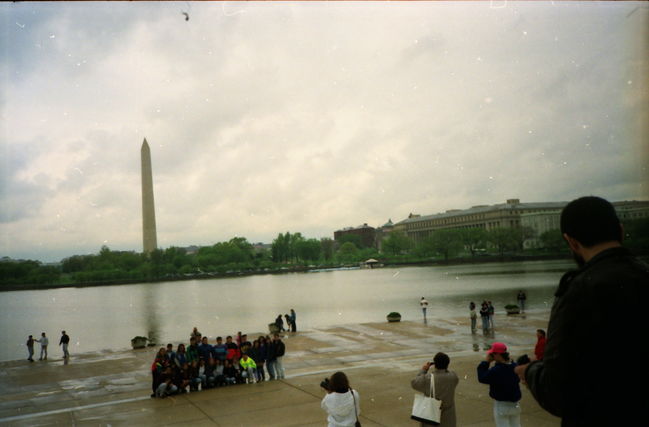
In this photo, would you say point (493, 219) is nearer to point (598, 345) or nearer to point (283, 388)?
point (283, 388)

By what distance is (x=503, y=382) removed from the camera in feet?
18.6

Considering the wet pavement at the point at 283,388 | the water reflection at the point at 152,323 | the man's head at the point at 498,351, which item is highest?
the man's head at the point at 498,351

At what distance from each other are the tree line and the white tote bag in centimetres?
9614

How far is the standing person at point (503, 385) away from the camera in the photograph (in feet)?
17.9

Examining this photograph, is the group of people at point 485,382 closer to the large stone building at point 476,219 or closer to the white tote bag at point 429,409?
the white tote bag at point 429,409

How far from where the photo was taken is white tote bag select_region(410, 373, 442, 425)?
17.7ft

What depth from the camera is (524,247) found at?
113125 millimetres

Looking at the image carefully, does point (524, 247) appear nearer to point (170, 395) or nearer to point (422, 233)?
point (422, 233)

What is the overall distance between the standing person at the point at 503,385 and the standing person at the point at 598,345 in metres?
3.81

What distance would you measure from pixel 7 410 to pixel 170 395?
390 centimetres

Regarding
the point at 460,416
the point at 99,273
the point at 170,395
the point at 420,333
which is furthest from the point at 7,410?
the point at 99,273

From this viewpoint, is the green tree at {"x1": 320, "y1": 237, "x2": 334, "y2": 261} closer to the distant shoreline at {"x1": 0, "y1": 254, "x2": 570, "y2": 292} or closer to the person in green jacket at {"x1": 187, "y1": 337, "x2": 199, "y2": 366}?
the distant shoreline at {"x1": 0, "y1": 254, "x2": 570, "y2": 292}

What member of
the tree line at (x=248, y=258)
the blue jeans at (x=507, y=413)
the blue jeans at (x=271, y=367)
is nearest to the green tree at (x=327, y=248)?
the tree line at (x=248, y=258)

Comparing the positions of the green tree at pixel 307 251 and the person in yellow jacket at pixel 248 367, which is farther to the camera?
the green tree at pixel 307 251
